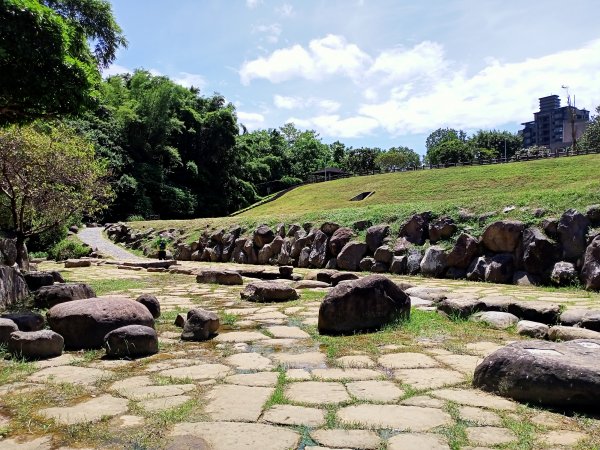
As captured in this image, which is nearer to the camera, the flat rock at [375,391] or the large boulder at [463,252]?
the flat rock at [375,391]

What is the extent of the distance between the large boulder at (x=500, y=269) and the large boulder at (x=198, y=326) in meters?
6.11

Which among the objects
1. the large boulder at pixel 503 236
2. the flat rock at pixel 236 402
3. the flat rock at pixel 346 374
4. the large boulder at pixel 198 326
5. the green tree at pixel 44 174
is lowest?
the flat rock at pixel 346 374

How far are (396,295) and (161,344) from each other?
2.51m

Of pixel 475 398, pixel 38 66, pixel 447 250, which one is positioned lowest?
pixel 475 398

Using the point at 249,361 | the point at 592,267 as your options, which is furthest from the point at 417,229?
the point at 249,361

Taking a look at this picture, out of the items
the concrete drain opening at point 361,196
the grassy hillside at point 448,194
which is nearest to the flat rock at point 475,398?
the grassy hillside at point 448,194

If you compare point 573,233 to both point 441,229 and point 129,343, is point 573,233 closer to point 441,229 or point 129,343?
point 441,229

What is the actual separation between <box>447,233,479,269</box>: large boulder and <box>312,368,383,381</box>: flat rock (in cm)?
683

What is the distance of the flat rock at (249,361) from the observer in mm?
4129

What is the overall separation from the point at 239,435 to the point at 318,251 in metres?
11.2

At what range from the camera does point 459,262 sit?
10.3 m

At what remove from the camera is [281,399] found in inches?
130

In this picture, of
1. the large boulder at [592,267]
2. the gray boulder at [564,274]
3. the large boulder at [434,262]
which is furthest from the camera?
the large boulder at [434,262]

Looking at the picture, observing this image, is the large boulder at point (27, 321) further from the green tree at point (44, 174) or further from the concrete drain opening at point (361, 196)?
the concrete drain opening at point (361, 196)
